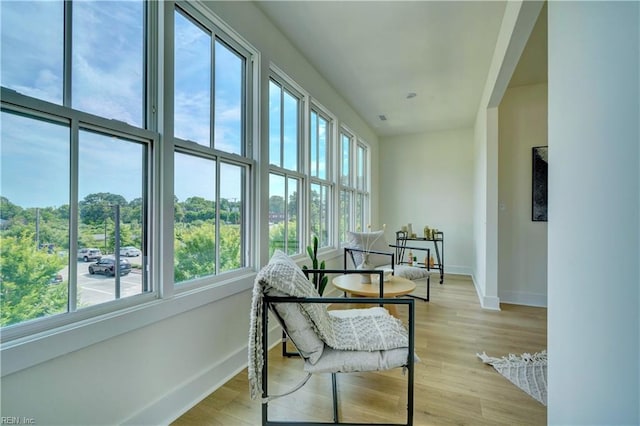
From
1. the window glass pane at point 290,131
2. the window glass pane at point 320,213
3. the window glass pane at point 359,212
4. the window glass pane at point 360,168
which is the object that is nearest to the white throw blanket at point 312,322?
the window glass pane at point 290,131

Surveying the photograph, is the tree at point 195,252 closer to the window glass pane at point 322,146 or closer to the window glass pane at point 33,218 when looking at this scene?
the window glass pane at point 33,218

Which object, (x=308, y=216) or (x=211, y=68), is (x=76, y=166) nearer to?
(x=211, y=68)

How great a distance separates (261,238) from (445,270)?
14.3 feet

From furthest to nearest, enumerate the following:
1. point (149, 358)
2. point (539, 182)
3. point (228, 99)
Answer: point (539, 182) → point (228, 99) → point (149, 358)

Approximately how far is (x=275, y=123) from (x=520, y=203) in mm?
3115

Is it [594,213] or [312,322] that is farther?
[312,322]

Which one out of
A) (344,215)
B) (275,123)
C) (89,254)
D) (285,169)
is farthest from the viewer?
(344,215)

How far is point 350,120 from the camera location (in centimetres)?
441

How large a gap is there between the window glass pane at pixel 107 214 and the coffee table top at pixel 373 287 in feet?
4.80

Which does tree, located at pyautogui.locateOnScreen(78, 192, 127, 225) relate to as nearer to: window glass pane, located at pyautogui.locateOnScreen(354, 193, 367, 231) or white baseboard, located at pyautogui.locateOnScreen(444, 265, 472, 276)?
window glass pane, located at pyautogui.locateOnScreen(354, 193, 367, 231)

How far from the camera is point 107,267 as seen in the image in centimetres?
132

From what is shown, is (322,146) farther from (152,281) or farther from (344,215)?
(152,281)

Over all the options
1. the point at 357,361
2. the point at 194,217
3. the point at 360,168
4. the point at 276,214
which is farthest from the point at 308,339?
the point at 360,168

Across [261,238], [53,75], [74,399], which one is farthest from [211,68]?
[74,399]
